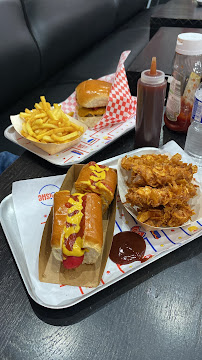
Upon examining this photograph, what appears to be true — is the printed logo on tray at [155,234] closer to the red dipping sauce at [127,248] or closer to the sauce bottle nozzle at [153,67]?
the red dipping sauce at [127,248]

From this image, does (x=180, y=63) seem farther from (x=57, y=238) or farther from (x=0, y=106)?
(x=0, y=106)

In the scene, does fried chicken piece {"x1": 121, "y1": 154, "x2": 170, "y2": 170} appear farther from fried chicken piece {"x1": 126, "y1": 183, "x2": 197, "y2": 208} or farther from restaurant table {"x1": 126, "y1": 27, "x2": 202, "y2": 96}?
restaurant table {"x1": 126, "y1": 27, "x2": 202, "y2": 96}

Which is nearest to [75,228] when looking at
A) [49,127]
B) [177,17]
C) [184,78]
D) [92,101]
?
[49,127]

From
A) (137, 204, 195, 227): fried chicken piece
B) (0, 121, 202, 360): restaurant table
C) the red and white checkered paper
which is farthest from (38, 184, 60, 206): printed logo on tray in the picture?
the red and white checkered paper

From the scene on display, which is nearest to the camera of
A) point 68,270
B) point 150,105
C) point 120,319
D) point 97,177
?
point 120,319

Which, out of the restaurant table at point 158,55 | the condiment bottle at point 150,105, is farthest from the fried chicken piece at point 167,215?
the restaurant table at point 158,55

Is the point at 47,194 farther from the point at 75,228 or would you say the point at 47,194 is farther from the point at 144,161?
the point at 144,161
